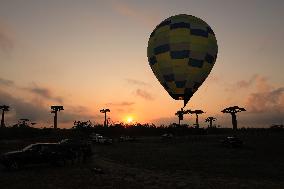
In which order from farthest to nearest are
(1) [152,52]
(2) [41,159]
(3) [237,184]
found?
(1) [152,52] → (2) [41,159] → (3) [237,184]

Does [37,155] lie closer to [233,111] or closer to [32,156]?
[32,156]

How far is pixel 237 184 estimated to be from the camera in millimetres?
15734

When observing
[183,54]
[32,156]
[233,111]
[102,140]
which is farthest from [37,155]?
[233,111]

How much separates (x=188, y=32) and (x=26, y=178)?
14.0 m

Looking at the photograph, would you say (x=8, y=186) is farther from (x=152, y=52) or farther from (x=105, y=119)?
(x=105, y=119)

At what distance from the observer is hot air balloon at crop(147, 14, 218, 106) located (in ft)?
75.6

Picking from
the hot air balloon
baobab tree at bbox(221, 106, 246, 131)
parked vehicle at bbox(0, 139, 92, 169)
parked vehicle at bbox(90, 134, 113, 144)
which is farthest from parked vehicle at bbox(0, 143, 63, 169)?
baobab tree at bbox(221, 106, 246, 131)

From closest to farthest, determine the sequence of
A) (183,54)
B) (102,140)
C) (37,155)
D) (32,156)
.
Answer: (32,156)
(37,155)
(183,54)
(102,140)

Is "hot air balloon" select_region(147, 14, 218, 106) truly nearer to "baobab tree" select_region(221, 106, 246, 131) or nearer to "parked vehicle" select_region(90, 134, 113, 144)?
"parked vehicle" select_region(90, 134, 113, 144)

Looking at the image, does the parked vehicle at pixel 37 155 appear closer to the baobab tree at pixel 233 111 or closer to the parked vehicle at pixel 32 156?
the parked vehicle at pixel 32 156

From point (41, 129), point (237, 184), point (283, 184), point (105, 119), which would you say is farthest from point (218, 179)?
point (105, 119)

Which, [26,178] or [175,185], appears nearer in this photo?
[175,185]

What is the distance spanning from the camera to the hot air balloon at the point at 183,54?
23047 mm

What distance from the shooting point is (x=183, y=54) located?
2297 centimetres
